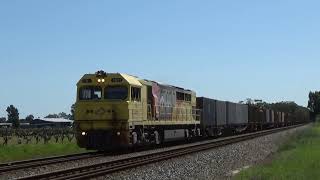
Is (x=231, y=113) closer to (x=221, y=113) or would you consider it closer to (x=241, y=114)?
(x=221, y=113)

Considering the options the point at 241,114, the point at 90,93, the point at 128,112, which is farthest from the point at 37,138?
the point at 128,112

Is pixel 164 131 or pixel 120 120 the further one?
pixel 164 131

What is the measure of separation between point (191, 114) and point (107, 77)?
13.9m

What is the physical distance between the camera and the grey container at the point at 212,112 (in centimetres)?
4600

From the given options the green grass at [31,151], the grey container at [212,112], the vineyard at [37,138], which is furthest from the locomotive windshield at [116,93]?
the grey container at [212,112]

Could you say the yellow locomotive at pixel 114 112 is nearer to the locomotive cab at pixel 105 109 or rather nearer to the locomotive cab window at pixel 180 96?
the locomotive cab at pixel 105 109

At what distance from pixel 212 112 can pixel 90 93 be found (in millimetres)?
21784

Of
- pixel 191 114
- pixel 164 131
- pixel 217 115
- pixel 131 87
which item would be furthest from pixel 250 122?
pixel 131 87

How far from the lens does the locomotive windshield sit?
2841cm

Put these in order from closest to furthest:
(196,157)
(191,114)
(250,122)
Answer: (196,157) → (191,114) → (250,122)

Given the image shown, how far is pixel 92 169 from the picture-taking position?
19.6 m

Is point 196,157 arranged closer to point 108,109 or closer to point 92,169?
point 108,109

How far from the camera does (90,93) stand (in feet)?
94.4

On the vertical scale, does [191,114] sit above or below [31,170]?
above
